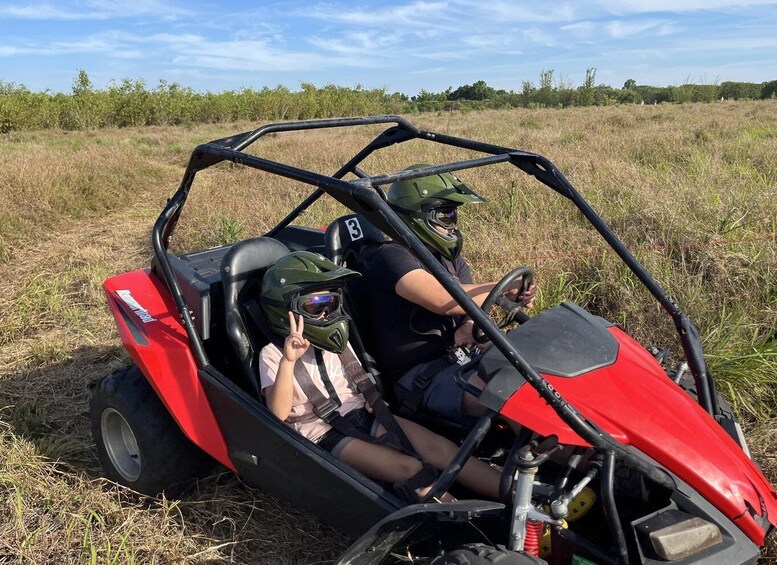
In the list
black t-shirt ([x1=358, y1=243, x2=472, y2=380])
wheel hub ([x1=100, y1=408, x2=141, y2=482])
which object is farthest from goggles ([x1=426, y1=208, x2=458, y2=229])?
wheel hub ([x1=100, y1=408, x2=141, y2=482])

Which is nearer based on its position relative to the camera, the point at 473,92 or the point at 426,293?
the point at 426,293

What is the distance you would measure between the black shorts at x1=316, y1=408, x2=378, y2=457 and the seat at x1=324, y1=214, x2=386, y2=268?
0.68m

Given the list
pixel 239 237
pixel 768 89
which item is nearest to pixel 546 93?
pixel 768 89

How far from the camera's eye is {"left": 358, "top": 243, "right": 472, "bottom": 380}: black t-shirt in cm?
256

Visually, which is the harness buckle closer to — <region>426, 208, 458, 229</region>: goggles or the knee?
the knee

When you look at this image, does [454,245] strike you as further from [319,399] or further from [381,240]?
[319,399]

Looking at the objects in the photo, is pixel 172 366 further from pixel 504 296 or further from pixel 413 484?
pixel 504 296

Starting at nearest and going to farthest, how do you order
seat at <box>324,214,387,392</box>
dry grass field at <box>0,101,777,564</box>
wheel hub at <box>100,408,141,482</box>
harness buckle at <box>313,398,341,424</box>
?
1. harness buckle at <box>313,398,341,424</box>
2. dry grass field at <box>0,101,777,564</box>
3. seat at <box>324,214,387,392</box>
4. wheel hub at <box>100,408,141,482</box>

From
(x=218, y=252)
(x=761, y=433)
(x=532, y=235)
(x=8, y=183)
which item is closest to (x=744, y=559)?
(x=761, y=433)

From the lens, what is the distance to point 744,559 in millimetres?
1574

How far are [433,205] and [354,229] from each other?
17.6 inches

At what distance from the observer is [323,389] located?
2439 mm

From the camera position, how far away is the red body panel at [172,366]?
2.42 m

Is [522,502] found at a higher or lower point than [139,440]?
higher
